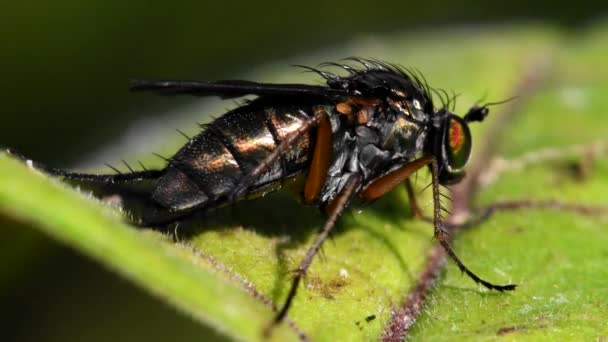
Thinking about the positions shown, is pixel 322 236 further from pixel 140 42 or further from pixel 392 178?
pixel 140 42

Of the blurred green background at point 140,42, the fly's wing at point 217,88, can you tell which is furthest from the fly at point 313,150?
the blurred green background at point 140,42

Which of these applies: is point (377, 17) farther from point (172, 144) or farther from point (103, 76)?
point (172, 144)

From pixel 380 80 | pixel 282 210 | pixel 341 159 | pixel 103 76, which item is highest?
pixel 380 80

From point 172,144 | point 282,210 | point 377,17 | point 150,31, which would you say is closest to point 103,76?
point 150,31

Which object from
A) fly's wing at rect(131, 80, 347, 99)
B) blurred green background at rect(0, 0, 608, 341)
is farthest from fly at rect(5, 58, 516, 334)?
blurred green background at rect(0, 0, 608, 341)

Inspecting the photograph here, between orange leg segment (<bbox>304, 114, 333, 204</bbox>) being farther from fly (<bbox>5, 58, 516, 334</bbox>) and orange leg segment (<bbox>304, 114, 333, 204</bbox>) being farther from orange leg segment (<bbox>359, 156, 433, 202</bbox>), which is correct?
orange leg segment (<bbox>359, 156, 433, 202</bbox>)

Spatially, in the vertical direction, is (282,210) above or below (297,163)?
below
